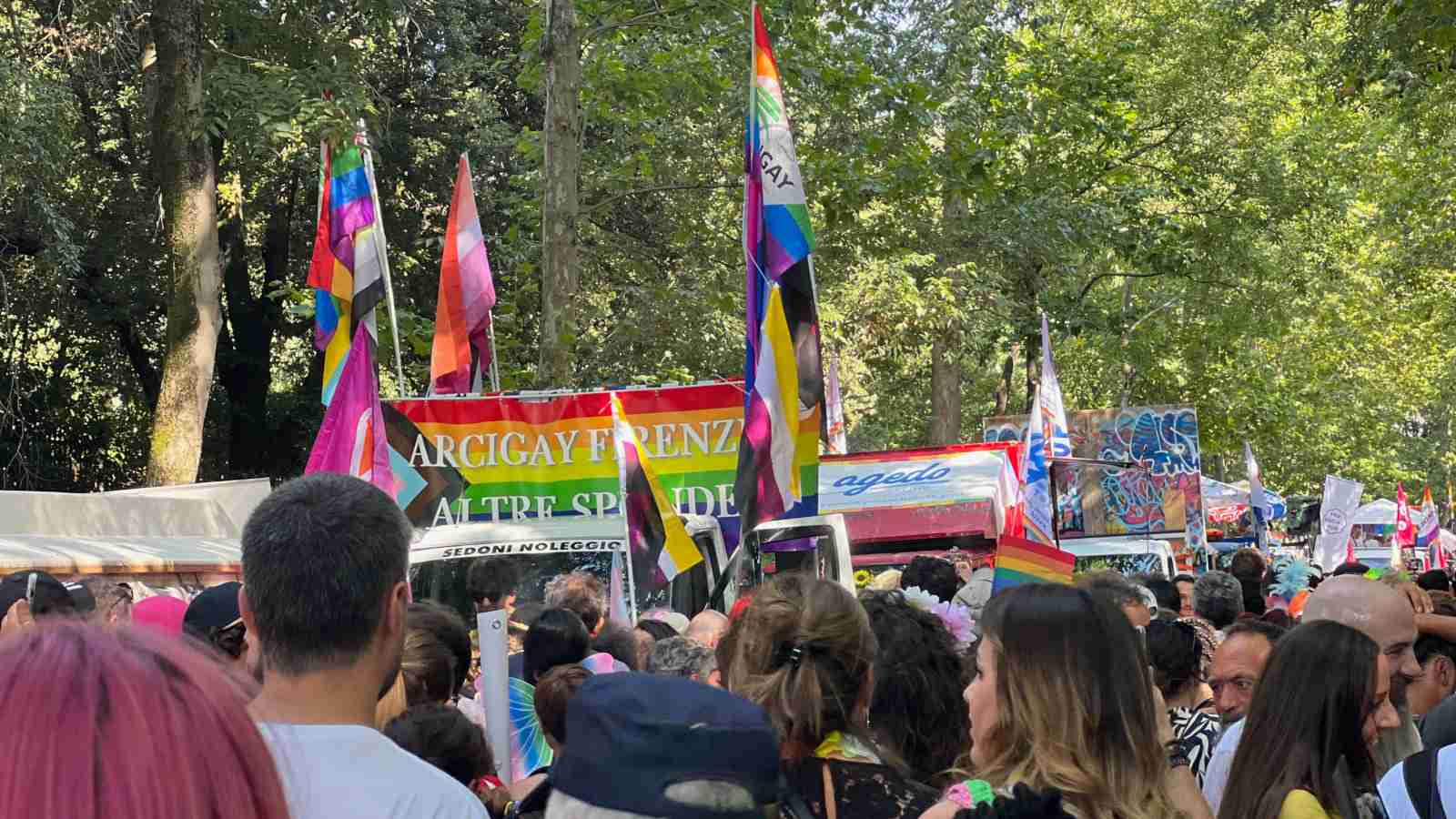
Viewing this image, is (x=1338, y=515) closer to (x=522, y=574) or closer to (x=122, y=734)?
(x=522, y=574)

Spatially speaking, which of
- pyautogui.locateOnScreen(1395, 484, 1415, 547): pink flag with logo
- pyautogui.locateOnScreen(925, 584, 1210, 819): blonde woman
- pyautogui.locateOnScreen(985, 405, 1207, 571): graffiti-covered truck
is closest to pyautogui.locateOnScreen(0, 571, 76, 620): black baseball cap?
pyautogui.locateOnScreen(925, 584, 1210, 819): blonde woman

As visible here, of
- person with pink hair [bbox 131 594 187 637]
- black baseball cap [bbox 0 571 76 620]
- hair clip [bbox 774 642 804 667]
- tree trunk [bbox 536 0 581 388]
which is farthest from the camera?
tree trunk [bbox 536 0 581 388]

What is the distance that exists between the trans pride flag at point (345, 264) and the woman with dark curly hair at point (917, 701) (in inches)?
280

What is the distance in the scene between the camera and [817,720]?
367cm

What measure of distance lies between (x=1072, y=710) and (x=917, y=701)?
142 centimetres

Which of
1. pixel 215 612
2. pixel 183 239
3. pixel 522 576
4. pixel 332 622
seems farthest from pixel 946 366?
pixel 332 622

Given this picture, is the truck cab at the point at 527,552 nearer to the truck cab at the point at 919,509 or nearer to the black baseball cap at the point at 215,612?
the black baseball cap at the point at 215,612

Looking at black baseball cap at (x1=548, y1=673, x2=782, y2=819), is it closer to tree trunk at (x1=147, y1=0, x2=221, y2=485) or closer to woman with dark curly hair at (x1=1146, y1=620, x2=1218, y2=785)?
woman with dark curly hair at (x1=1146, y1=620, x2=1218, y2=785)

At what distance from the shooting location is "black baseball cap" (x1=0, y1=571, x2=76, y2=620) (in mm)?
5357

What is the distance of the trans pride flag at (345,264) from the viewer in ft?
37.0

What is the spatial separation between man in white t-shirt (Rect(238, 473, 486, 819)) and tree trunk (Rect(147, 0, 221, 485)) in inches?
504

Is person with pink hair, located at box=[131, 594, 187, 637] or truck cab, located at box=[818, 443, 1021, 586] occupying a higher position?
person with pink hair, located at box=[131, 594, 187, 637]

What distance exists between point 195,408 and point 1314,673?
1277 cm

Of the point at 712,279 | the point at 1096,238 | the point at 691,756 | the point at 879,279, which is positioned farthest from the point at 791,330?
the point at 879,279
